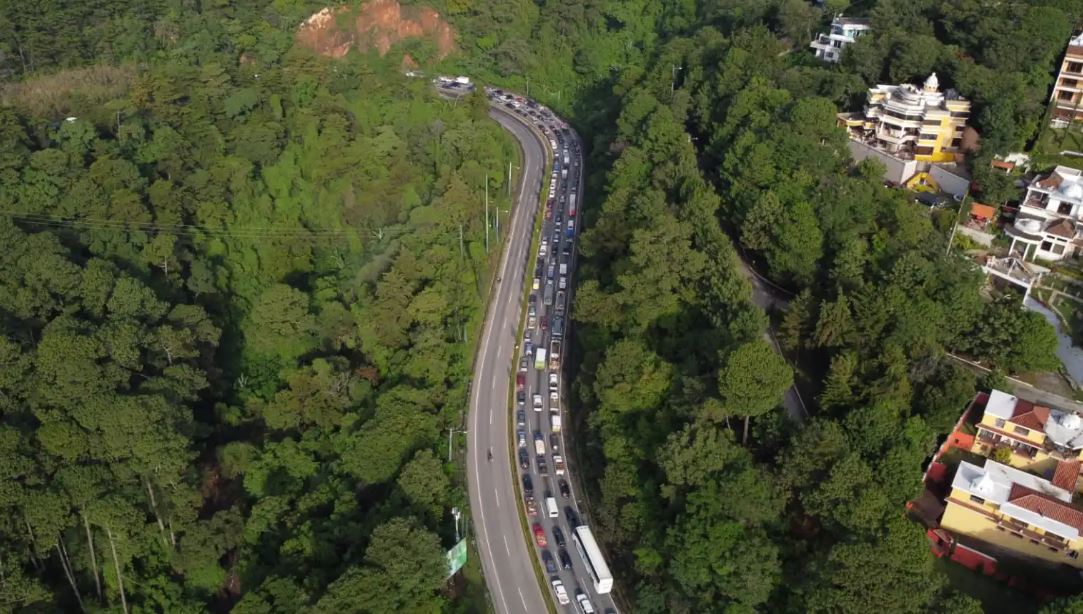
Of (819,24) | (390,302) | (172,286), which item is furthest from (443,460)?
(819,24)

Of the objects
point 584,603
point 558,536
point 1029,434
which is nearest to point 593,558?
point 584,603

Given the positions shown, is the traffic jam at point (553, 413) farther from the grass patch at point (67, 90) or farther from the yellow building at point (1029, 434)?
the grass patch at point (67, 90)

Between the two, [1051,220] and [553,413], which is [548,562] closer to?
[553,413]

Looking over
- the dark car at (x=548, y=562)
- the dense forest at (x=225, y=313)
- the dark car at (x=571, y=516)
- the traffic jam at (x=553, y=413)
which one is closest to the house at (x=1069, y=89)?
the traffic jam at (x=553, y=413)

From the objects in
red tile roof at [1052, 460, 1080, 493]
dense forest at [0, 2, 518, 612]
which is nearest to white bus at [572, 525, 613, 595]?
dense forest at [0, 2, 518, 612]

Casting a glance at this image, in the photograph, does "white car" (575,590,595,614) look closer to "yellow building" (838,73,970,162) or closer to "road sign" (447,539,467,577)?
"road sign" (447,539,467,577)

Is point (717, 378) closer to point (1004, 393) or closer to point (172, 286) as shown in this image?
point (1004, 393)

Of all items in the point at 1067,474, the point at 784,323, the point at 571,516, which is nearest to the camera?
the point at 1067,474
